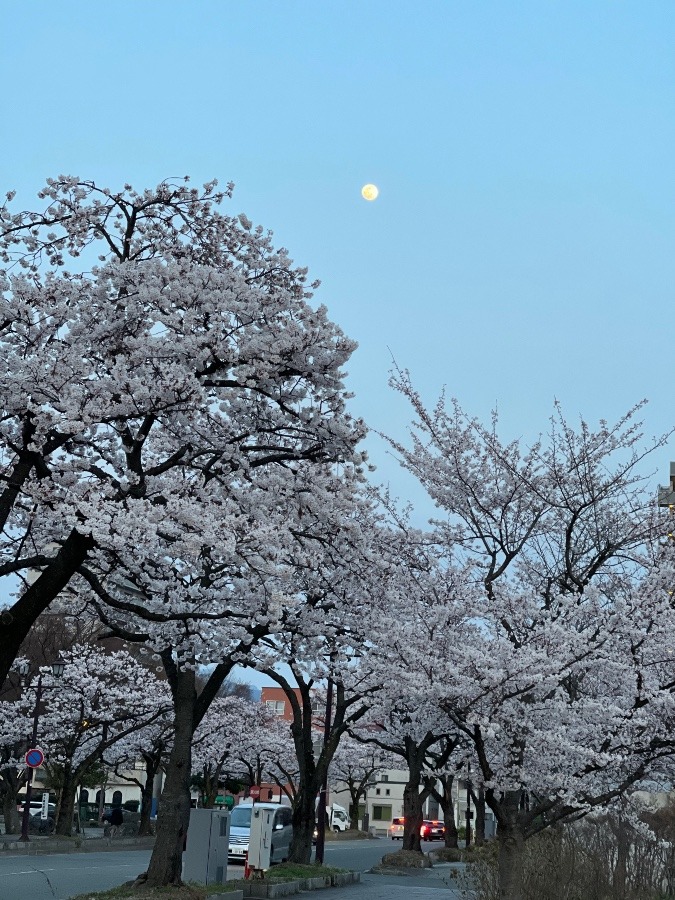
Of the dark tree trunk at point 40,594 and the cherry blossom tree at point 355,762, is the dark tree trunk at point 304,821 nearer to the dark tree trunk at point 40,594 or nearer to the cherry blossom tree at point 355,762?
the dark tree trunk at point 40,594

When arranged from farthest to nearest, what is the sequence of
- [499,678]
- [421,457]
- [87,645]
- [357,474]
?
[87,645]
[421,457]
[357,474]
[499,678]

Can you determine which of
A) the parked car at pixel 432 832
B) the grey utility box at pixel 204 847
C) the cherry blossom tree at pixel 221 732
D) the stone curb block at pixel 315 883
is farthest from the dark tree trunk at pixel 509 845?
the parked car at pixel 432 832

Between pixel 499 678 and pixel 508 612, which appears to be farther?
→ pixel 508 612

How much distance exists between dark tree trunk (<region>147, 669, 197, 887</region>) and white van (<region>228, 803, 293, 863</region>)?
13.9 meters

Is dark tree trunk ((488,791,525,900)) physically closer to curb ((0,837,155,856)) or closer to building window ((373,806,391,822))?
curb ((0,837,155,856))

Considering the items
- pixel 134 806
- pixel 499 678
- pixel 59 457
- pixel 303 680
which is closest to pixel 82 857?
pixel 303 680

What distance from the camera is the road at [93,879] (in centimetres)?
1948

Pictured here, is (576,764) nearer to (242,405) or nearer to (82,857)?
(242,405)

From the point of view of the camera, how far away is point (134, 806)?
6512 centimetres

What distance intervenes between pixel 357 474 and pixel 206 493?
97.7 inches

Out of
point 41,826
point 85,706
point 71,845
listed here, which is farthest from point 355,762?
point 71,845

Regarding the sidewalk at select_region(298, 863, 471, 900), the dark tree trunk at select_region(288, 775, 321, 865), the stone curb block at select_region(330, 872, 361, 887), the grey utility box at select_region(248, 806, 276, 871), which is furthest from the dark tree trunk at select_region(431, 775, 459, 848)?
the grey utility box at select_region(248, 806, 276, 871)

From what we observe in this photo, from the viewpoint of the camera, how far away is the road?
19484mm

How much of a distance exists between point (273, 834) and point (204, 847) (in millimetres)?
13273
